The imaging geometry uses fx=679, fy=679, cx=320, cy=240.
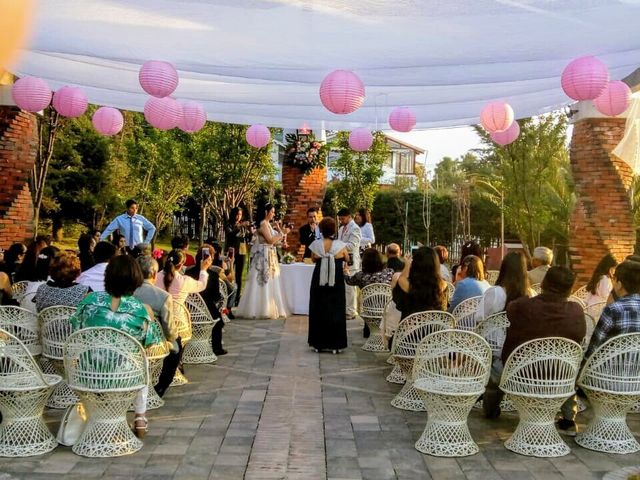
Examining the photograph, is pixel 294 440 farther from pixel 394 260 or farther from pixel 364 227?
pixel 364 227

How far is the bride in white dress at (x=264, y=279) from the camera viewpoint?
32.0 feet

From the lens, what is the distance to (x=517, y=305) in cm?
467

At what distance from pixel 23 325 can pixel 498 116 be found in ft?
17.2

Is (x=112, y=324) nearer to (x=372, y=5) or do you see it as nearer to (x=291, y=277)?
(x=372, y=5)

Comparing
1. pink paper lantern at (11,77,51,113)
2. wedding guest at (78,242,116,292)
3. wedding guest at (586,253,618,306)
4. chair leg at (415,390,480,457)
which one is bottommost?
chair leg at (415,390,480,457)

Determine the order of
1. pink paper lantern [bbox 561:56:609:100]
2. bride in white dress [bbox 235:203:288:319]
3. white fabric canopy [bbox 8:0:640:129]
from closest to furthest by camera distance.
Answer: white fabric canopy [bbox 8:0:640:129] < pink paper lantern [bbox 561:56:609:100] < bride in white dress [bbox 235:203:288:319]

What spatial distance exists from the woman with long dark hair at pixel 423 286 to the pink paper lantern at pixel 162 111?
3726 mm

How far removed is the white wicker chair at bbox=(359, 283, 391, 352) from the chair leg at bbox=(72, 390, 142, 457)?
3718 mm

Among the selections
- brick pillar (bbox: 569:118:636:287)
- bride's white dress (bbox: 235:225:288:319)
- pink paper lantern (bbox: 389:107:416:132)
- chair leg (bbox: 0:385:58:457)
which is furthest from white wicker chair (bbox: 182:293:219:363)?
brick pillar (bbox: 569:118:636:287)

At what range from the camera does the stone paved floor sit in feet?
13.2

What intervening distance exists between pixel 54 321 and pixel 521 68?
480 cm

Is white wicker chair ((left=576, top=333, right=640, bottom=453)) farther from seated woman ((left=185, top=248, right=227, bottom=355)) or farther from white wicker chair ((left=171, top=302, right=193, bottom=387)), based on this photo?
seated woman ((left=185, top=248, right=227, bottom=355))

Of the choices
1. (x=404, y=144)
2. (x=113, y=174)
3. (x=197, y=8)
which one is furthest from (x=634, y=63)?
(x=404, y=144)

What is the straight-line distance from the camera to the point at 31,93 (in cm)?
724
